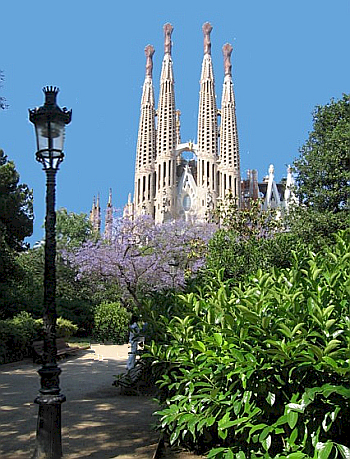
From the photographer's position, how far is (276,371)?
141 inches

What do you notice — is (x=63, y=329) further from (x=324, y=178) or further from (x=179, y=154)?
(x=179, y=154)

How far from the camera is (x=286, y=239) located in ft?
40.3

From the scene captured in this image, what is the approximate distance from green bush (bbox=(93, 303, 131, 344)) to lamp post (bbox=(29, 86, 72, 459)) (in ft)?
53.9

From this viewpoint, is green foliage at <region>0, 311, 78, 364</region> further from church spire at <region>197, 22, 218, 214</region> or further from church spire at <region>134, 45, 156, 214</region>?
church spire at <region>134, 45, 156, 214</region>

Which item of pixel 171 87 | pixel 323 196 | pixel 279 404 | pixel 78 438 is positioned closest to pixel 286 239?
pixel 323 196

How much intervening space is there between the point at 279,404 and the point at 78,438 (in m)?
2.86

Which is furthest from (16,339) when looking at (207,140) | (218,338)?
(207,140)

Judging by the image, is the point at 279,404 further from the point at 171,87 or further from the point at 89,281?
the point at 171,87

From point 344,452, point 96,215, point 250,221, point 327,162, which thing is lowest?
point 344,452

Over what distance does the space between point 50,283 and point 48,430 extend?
4.59ft

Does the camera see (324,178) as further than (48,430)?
Yes

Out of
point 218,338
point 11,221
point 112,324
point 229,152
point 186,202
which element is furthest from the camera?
point 186,202

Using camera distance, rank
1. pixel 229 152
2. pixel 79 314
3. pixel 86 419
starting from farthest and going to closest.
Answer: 1. pixel 229 152
2. pixel 79 314
3. pixel 86 419

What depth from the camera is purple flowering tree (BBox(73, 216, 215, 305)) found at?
75.4 feet
